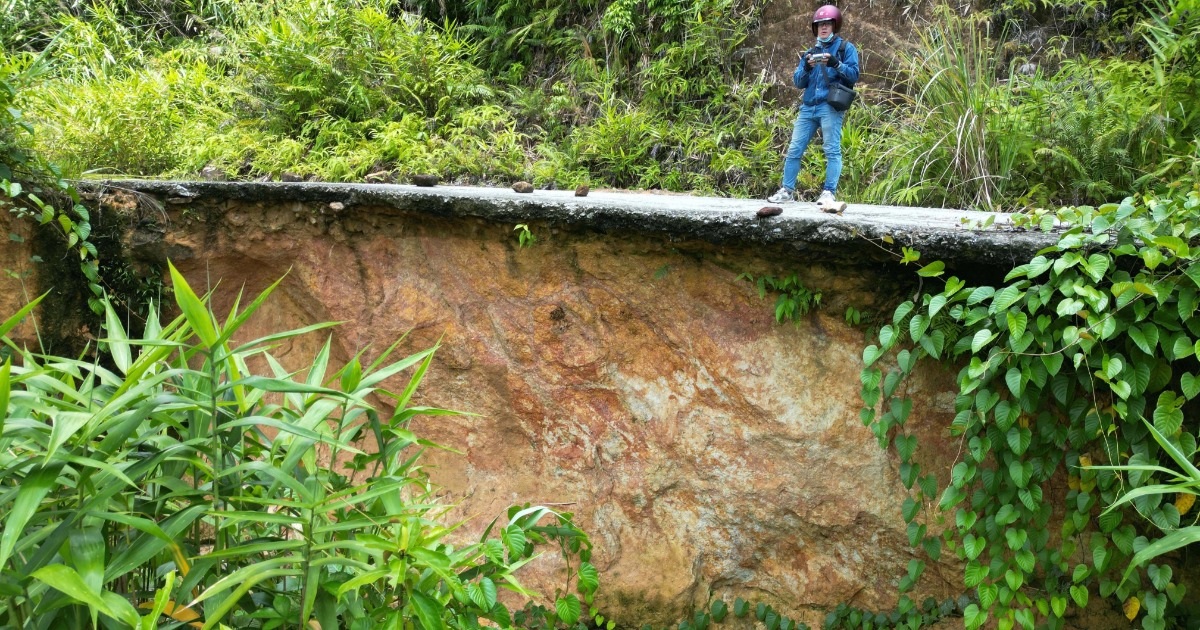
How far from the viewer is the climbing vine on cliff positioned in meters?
2.27

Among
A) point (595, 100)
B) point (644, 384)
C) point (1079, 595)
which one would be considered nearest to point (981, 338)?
point (1079, 595)

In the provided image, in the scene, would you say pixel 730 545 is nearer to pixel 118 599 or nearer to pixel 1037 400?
pixel 1037 400

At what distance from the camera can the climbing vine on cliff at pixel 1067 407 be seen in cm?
227

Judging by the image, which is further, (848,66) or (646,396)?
(848,66)

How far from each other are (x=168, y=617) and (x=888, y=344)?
2064 mm

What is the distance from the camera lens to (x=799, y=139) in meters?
4.30

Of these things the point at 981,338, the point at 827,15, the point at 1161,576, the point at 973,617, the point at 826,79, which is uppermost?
the point at 827,15

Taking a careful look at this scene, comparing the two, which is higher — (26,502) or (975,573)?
(26,502)

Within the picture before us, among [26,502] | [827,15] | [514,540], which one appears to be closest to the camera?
[26,502]

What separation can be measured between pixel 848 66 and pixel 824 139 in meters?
0.36

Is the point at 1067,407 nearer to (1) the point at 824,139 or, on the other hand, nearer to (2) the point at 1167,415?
(2) the point at 1167,415

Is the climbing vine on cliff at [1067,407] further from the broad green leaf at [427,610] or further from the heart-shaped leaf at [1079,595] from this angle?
the broad green leaf at [427,610]

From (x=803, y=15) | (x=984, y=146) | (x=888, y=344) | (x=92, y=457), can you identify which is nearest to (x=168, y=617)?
(x=92, y=457)

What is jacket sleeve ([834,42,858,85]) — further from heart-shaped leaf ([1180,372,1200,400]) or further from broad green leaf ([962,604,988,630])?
broad green leaf ([962,604,988,630])
